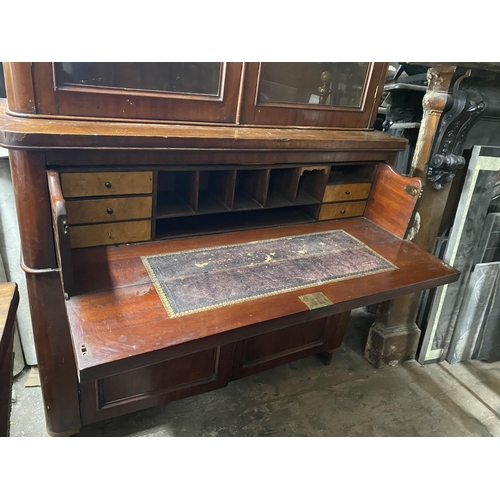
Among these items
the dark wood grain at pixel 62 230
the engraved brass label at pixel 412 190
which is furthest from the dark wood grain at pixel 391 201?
the dark wood grain at pixel 62 230

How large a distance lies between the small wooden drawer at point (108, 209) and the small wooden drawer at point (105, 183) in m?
0.02

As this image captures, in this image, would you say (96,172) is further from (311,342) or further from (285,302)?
(311,342)

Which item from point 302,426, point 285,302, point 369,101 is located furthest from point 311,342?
point 369,101

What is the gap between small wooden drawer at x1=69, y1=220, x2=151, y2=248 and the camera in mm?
1101

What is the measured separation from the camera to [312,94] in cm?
146

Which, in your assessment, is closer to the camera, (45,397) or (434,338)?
(45,397)

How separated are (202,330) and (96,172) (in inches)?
20.4

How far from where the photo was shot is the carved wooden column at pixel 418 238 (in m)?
1.62

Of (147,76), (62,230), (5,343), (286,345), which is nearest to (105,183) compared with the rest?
(62,230)

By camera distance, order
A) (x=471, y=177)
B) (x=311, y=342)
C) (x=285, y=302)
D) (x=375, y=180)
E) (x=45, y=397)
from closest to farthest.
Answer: (x=285, y=302)
(x=45, y=397)
(x=375, y=180)
(x=471, y=177)
(x=311, y=342)

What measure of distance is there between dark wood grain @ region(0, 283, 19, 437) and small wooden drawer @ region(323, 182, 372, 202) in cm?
105

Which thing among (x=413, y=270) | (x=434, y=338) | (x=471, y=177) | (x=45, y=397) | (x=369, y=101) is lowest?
(x=434, y=338)

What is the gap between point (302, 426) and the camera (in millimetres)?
1746

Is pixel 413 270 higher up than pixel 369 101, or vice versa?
pixel 369 101
